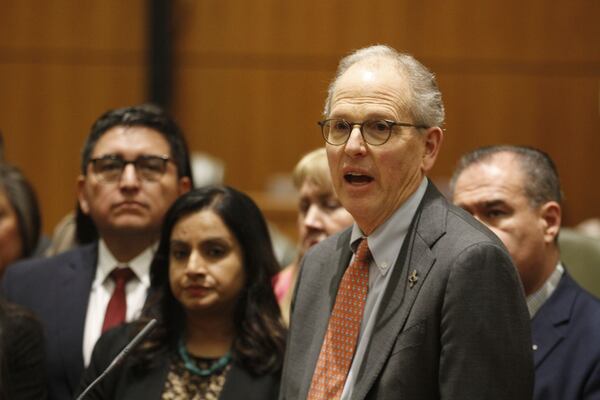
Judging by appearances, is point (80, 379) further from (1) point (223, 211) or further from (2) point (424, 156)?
(2) point (424, 156)

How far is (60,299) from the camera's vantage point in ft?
8.71

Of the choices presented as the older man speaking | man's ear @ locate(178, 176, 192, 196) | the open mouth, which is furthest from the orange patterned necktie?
man's ear @ locate(178, 176, 192, 196)

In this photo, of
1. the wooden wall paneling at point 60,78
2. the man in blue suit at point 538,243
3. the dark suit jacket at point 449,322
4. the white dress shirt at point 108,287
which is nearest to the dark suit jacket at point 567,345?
the man in blue suit at point 538,243

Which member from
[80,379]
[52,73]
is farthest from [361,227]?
[52,73]

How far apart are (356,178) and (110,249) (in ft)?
4.01

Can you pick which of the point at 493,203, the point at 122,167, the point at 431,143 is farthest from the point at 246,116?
the point at 431,143

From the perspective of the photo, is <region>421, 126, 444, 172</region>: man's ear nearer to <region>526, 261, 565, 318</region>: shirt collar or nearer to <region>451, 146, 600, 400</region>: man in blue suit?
<region>451, 146, 600, 400</region>: man in blue suit

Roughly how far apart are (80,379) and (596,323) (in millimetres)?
1345

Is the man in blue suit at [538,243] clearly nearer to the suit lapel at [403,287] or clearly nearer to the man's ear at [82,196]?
the suit lapel at [403,287]

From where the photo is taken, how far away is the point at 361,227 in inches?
71.4

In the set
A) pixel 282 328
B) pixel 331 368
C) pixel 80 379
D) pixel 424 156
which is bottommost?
pixel 80 379

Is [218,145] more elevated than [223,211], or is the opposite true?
[223,211]

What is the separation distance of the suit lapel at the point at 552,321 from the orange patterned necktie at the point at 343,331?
62 cm

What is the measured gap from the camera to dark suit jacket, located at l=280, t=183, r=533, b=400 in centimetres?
155
